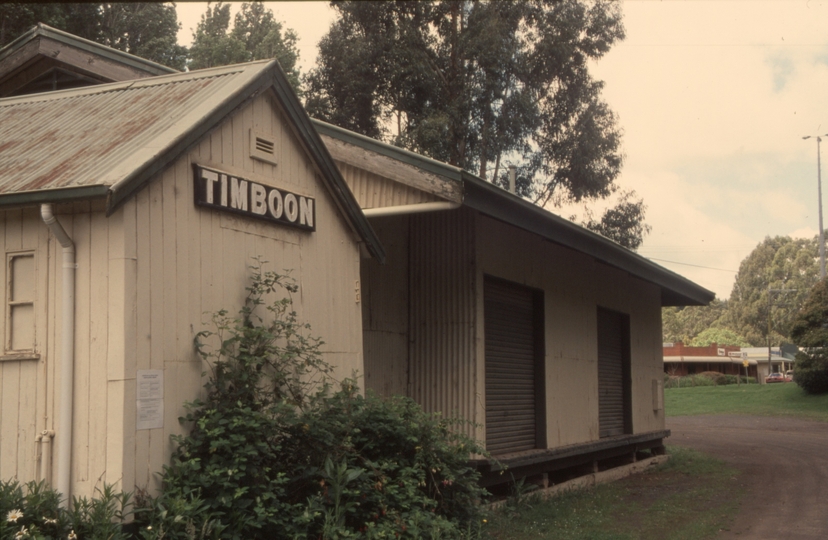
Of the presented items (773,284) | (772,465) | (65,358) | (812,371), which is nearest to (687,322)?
(773,284)

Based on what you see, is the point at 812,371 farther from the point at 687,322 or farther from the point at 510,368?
the point at 687,322

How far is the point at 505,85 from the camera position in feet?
92.0

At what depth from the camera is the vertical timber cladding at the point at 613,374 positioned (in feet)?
53.4

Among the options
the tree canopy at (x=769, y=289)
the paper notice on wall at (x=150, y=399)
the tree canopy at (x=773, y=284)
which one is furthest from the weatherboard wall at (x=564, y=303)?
the tree canopy at (x=773, y=284)

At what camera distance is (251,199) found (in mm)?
7785

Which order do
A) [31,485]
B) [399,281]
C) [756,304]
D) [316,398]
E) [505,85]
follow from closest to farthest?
[31,485], [316,398], [399,281], [505,85], [756,304]

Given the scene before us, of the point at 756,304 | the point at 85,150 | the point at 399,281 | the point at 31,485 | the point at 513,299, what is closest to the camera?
the point at 31,485

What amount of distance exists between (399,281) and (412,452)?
3843 millimetres

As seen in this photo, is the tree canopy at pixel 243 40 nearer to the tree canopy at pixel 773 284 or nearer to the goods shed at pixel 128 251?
the goods shed at pixel 128 251

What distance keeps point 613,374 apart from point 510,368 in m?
5.14

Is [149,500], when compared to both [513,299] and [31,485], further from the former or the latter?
[513,299]

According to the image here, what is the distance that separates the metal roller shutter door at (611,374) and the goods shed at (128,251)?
9212mm

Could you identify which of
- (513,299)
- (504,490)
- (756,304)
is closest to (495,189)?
(513,299)

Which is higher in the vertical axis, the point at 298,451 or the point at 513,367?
the point at 513,367
